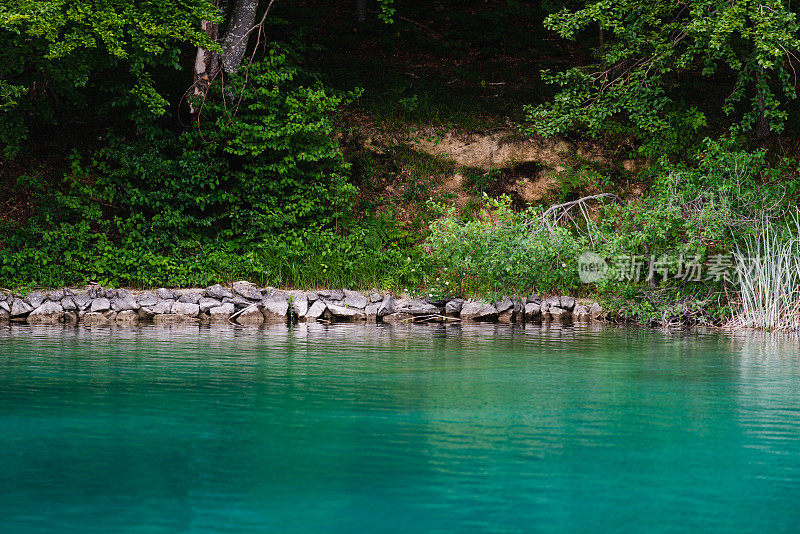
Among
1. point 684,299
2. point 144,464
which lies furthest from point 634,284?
point 144,464

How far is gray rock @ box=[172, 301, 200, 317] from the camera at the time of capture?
15.4 m

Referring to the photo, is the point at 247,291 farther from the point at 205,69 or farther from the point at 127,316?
the point at 205,69

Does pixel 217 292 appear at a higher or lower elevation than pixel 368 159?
lower

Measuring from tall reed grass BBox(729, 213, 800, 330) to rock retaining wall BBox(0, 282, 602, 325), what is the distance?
2951 millimetres

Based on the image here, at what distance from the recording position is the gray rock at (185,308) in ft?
50.4

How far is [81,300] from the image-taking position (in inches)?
589

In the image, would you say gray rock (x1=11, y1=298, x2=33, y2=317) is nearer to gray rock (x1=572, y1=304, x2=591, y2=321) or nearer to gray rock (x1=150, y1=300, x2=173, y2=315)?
gray rock (x1=150, y1=300, x2=173, y2=315)

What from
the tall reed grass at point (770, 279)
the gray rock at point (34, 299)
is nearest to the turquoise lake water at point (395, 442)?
the tall reed grass at point (770, 279)

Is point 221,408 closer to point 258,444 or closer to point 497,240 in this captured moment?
point 258,444

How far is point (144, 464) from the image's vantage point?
508 cm

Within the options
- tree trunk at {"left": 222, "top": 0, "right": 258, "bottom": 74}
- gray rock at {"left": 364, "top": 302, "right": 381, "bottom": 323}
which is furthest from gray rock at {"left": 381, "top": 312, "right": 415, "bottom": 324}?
tree trunk at {"left": 222, "top": 0, "right": 258, "bottom": 74}

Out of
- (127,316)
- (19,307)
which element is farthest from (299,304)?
(19,307)

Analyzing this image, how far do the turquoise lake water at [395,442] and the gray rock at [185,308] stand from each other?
4.70 m

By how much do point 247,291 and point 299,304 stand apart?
3.34ft
